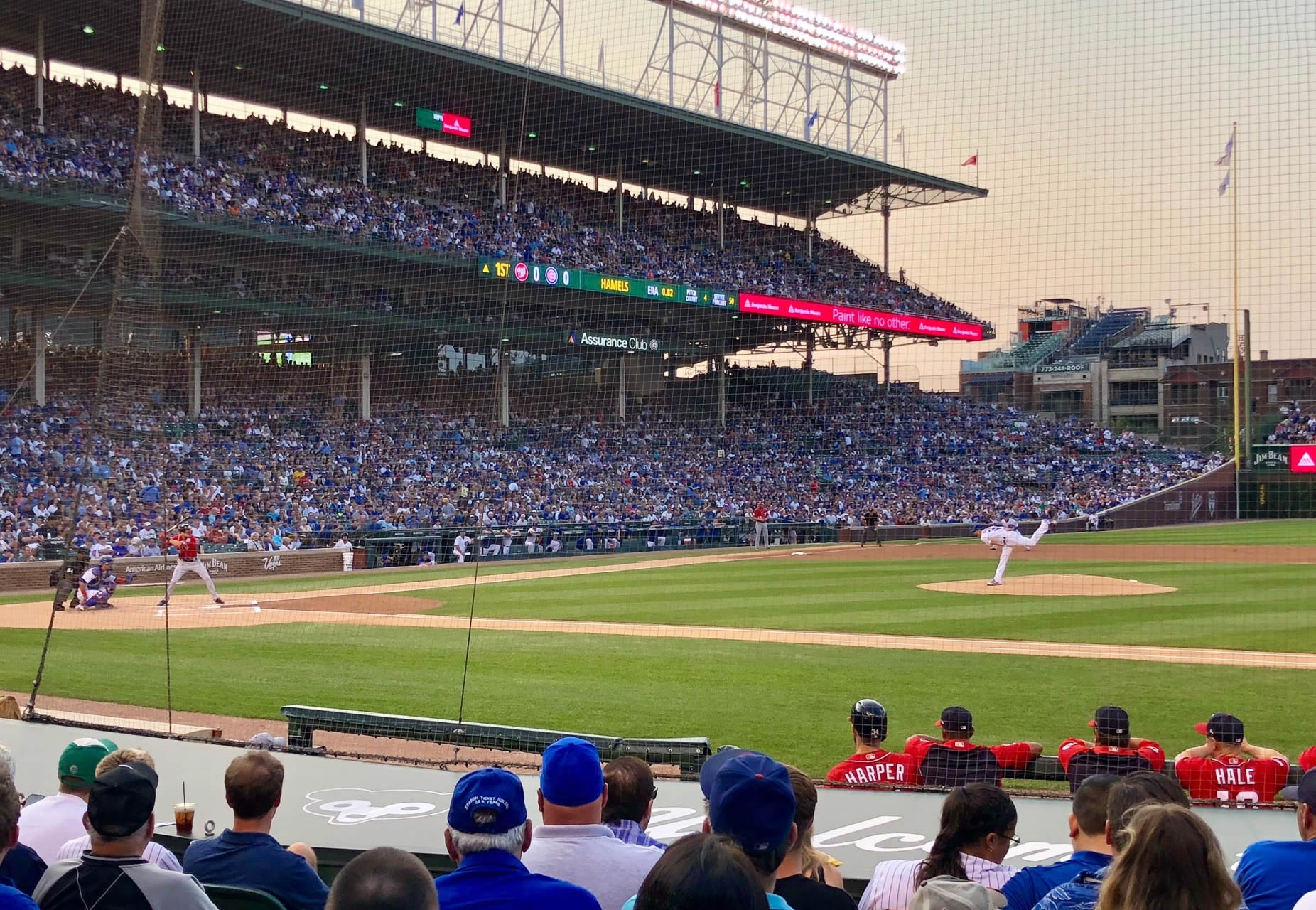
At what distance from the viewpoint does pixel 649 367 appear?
26.4 m

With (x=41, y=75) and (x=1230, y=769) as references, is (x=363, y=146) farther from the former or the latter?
(x=1230, y=769)

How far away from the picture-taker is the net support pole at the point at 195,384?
21.1 meters

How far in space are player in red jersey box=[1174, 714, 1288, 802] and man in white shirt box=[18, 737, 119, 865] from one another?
522 centimetres

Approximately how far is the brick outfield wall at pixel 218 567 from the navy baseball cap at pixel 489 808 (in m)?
18.2

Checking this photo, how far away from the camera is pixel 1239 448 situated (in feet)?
45.9

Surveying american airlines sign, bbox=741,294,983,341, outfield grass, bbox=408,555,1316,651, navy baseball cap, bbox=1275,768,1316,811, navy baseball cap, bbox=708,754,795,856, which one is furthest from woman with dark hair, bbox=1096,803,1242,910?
american airlines sign, bbox=741,294,983,341

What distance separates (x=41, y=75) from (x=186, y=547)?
13907mm

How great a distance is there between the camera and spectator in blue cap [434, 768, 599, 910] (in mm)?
2756

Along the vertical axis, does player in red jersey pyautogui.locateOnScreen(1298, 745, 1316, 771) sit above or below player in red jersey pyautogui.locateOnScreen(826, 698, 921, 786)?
above

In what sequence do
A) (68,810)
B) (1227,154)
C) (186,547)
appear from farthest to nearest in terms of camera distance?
(186,547)
(1227,154)
(68,810)

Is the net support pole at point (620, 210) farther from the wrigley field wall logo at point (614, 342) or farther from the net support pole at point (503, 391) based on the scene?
the net support pole at point (503, 391)

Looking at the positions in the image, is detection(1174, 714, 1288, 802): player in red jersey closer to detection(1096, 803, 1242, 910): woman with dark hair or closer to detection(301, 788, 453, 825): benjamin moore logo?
detection(301, 788, 453, 825): benjamin moore logo

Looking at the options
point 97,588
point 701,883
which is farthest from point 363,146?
point 701,883

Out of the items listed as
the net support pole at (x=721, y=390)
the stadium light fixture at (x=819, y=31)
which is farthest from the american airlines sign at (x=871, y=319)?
the stadium light fixture at (x=819, y=31)
